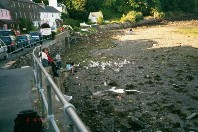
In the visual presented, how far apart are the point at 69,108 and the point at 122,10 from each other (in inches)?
4512

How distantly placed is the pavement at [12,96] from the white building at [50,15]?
75726 millimetres

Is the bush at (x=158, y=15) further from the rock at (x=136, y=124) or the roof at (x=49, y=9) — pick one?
the rock at (x=136, y=124)

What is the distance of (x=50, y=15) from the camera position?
92.6 m

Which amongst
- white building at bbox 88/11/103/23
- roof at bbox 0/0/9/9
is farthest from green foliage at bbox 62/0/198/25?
roof at bbox 0/0/9/9

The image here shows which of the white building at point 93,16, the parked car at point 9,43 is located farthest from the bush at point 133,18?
the parked car at point 9,43

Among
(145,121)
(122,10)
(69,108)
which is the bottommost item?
(145,121)

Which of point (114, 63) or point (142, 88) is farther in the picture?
point (114, 63)

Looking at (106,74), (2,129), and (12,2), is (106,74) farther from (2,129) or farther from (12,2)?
(12,2)

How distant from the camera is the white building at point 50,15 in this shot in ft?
292

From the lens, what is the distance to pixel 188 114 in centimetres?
1605

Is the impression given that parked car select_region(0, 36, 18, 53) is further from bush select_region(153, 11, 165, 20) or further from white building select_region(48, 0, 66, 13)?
bush select_region(153, 11, 165, 20)

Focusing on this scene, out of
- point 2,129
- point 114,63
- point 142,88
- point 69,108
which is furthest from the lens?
point 114,63

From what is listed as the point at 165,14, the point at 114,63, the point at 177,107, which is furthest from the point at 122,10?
the point at 177,107

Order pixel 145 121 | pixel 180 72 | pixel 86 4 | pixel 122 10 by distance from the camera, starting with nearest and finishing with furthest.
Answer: pixel 145 121, pixel 180 72, pixel 86 4, pixel 122 10
